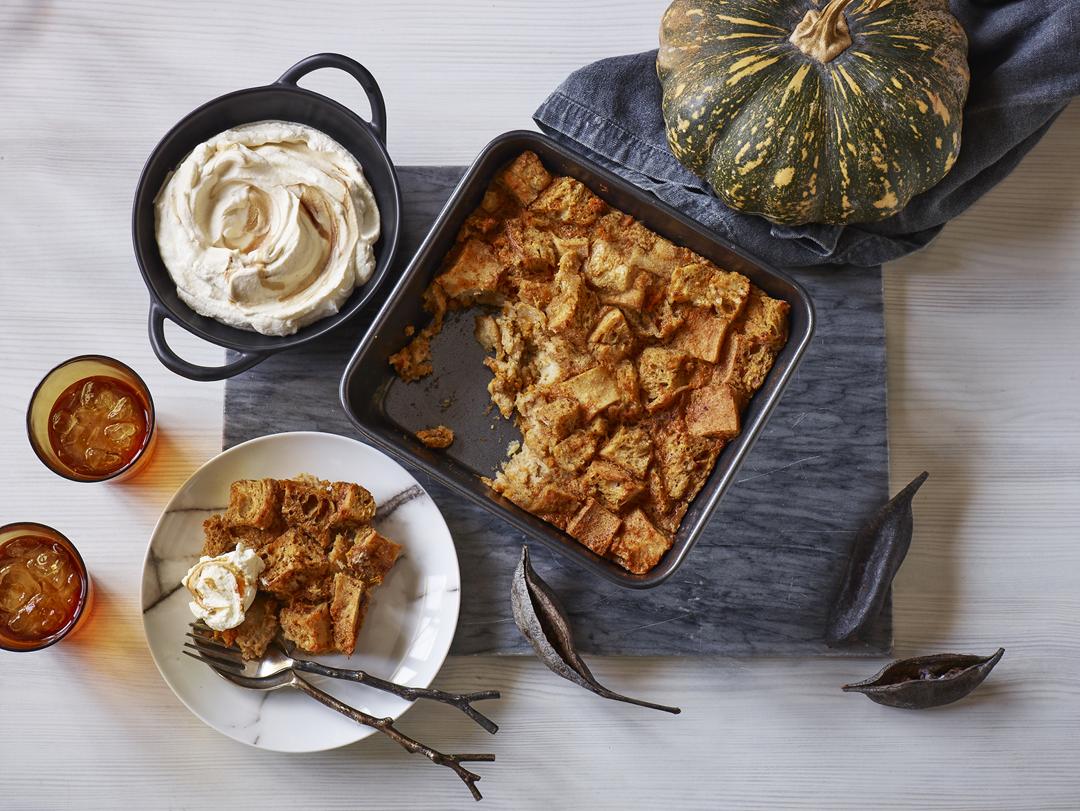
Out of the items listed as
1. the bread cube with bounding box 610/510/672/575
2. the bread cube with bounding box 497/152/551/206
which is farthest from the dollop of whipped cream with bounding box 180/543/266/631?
the bread cube with bounding box 497/152/551/206

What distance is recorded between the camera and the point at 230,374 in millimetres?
2006

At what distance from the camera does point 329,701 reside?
2.02 m

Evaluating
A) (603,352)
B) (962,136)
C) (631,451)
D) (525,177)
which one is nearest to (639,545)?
(631,451)

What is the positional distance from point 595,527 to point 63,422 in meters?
1.24

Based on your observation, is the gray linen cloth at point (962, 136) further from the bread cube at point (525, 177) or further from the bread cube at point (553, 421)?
the bread cube at point (553, 421)

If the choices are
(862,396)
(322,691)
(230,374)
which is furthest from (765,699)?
(230,374)

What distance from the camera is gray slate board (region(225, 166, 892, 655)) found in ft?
7.11

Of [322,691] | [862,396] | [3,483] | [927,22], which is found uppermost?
[927,22]

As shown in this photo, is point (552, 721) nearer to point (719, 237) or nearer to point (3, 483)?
point (719, 237)

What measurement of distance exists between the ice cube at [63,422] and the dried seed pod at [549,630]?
108cm

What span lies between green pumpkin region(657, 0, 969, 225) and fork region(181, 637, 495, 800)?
4.59ft

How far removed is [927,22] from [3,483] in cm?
237

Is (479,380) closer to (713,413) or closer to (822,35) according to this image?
(713,413)

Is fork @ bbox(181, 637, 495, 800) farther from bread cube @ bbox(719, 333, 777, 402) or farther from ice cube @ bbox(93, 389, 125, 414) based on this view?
bread cube @ bbox(719, 333, 777, 402)
